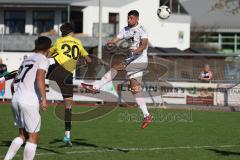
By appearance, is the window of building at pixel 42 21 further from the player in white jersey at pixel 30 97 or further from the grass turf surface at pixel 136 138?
the player in white jersey at pixel 30 97

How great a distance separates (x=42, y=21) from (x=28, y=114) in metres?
45.7

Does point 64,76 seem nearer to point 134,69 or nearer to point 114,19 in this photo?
point 134,69

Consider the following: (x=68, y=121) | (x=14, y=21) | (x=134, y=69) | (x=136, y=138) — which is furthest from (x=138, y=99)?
(x=14, y=21)

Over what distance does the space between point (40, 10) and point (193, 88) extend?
27174 millimetres

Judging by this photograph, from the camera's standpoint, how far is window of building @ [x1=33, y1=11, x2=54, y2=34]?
5541 cm

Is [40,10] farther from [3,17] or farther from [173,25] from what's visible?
[173,25]

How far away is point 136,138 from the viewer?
16234 millimetres

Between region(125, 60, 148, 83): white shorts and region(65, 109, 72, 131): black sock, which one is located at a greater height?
region(125, 60, 148, 83): white shorts

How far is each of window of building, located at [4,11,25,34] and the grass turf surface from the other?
32.8 m

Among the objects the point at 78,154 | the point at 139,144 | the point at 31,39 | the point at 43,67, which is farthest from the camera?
the point at 31,39

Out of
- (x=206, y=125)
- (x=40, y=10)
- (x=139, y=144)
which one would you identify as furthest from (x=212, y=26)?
(x=139, y=144)

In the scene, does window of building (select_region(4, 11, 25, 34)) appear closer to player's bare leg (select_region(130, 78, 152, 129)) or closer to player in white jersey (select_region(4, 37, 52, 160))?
player's bare leg (select_region(130, 78, 152, 129))

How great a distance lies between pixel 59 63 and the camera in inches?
576

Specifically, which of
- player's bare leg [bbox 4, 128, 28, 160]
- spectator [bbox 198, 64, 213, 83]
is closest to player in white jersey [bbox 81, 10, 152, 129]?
player's bare leg [bbox 4, 128, 28, 160]
